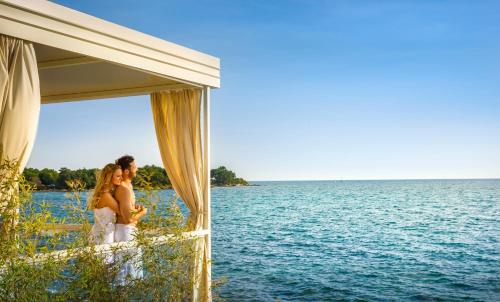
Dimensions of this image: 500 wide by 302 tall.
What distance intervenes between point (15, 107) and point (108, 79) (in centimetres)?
188

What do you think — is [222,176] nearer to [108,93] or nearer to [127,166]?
[108,93]

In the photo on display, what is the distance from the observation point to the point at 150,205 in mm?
5008

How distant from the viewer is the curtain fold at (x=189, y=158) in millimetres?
5867

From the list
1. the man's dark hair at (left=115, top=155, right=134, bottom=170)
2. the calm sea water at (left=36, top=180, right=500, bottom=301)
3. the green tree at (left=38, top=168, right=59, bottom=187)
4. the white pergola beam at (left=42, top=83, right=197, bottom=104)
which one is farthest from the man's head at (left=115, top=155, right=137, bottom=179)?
the green tree at (left=38, top=168, right=59, bottom=187)

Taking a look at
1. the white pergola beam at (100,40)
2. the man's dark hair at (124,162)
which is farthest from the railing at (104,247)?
the white pergola beam at (100,40)

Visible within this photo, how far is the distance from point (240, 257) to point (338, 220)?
18.5 metres

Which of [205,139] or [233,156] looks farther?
[233,156]

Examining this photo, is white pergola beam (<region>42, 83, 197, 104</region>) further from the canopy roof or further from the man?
the man

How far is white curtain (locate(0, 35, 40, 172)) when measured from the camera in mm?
3967

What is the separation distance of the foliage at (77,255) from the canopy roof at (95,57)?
89 centimetres

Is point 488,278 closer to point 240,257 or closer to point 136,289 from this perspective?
point 240,257

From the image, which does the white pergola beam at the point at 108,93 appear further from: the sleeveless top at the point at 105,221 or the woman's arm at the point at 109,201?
the sleeveless top at the point at 105,221

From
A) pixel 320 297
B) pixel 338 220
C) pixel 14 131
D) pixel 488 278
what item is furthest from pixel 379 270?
pixel 338 220

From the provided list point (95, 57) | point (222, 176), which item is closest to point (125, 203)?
point (95, 57)
